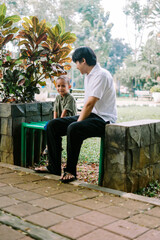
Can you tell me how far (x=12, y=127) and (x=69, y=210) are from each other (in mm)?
1759

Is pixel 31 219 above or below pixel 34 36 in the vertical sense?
below

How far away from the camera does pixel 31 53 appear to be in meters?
4.14

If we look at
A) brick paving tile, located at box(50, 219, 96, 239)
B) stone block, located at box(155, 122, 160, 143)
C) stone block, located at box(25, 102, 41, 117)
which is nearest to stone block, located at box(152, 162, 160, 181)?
stone block, located at box(155, 122, 160, 143)

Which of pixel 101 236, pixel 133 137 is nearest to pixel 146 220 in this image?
pixel 101 236

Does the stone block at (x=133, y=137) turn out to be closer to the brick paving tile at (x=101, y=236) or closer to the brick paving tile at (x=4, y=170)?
the brick paving tile at (x=101, y=236)

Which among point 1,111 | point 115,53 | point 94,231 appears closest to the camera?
point 94,231

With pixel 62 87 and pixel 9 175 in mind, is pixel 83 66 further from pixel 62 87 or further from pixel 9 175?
pixel 9 175

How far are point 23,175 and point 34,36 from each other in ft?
6.07

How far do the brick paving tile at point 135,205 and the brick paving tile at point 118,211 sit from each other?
7cm

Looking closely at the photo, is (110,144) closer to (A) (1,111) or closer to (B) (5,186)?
(B) (5,186)

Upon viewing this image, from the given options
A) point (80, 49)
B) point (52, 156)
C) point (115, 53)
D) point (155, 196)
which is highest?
point (115, 53)

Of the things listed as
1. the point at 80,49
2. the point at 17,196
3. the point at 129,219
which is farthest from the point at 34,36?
the point at 129,219

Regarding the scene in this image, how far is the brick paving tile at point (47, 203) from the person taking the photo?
242 centimetres

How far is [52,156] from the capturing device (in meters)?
3.35
